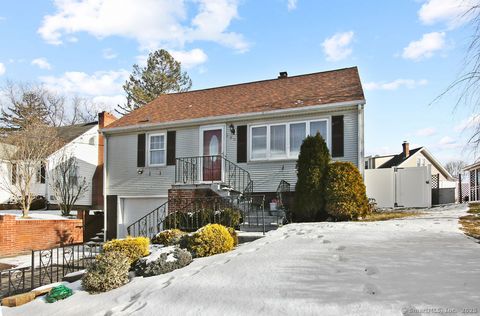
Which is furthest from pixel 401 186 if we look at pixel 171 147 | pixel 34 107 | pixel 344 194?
pixel 34 107

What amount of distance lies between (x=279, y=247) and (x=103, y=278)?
10.6 feet

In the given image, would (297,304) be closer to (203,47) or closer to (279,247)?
(279,247)

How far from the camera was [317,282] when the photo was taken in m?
4.93

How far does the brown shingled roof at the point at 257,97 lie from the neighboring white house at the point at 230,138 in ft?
0.15

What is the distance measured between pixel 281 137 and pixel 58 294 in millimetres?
9429

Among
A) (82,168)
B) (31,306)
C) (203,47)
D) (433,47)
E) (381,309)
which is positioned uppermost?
(203,47)

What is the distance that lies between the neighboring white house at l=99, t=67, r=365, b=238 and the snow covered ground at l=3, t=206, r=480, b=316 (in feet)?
20.6

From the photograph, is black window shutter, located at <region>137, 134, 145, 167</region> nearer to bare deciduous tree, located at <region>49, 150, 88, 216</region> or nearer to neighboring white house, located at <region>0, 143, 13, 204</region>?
bare deciduous tree, located at <region>49, 150, 88, 216</region>

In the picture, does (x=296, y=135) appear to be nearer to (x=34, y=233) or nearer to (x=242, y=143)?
(x=242, y=143)

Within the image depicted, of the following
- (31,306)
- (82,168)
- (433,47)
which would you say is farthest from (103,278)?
(82,168)

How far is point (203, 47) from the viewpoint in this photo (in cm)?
1605

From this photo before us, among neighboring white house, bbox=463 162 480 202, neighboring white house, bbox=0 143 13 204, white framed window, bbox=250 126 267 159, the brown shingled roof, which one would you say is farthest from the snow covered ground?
neighboring white house, bbox=463 162 480 202

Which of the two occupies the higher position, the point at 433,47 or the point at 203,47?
the point at 203,47

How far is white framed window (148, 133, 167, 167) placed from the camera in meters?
16.2
